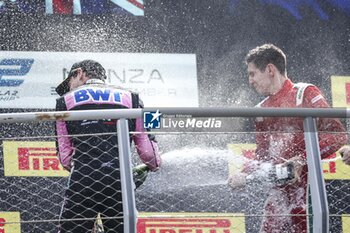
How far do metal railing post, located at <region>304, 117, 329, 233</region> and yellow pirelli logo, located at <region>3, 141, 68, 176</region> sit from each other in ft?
9.73

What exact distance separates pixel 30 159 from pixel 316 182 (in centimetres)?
319

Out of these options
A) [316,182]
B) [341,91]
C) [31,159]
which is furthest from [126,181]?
[341,91]

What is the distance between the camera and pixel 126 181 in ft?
15.5

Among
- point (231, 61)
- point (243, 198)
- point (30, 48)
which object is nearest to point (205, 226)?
point (243, 198)

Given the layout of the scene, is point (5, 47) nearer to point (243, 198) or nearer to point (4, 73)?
point (4, 73)

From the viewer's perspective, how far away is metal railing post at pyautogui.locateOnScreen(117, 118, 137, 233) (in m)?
4.66

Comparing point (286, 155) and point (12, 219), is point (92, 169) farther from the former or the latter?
point (12, 219)

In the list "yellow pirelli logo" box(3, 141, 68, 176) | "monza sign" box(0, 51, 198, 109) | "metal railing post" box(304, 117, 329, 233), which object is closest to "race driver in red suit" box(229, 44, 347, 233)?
"metal railing post" box(304, 117, 329, 233)

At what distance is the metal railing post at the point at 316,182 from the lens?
4.74 m

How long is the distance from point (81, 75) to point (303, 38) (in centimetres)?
262

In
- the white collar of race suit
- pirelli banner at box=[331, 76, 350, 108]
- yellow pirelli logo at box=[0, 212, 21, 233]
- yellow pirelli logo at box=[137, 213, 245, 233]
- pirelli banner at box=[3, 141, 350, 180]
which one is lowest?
yellow pirelli logo at box=[137, 213, 245, 233]

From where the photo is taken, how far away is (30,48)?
7730 millimetres

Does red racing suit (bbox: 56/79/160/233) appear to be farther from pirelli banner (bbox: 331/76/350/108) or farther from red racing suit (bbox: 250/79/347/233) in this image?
pirelli banner (bbox: 331/76/350/108)

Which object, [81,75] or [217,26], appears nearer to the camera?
[81,75]
